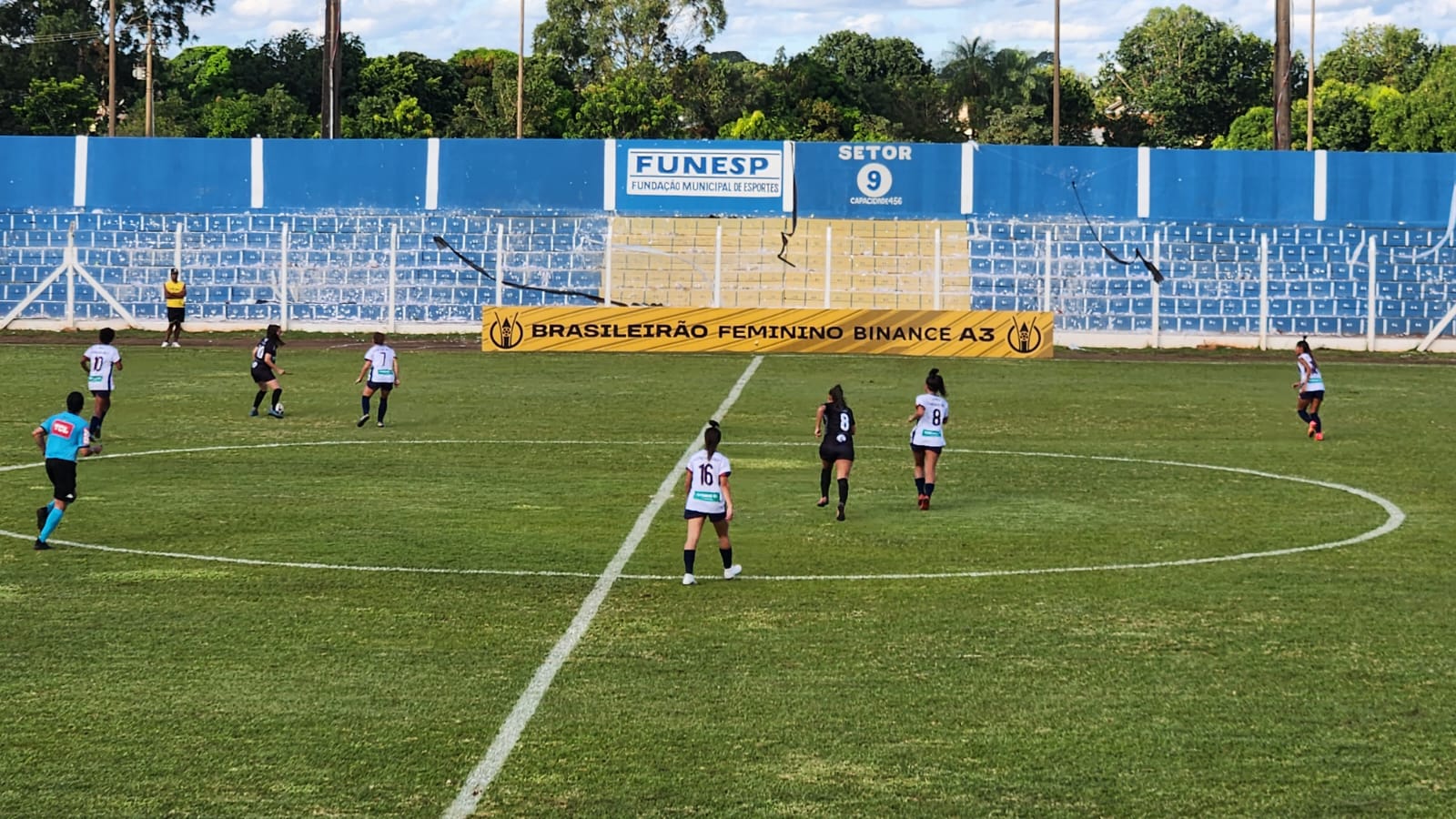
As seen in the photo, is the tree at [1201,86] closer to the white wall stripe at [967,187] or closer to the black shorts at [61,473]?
the white wall stripe at [967,187]

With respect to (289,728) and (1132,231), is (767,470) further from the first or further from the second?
(1132,231)

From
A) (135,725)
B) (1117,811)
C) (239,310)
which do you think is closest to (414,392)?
(239,310)

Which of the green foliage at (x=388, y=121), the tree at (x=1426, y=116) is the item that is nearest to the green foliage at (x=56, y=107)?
the green foliage at (x=388, y=121)

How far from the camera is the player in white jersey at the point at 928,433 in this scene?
21047 mm

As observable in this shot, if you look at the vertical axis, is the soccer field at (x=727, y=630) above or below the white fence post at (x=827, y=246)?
below

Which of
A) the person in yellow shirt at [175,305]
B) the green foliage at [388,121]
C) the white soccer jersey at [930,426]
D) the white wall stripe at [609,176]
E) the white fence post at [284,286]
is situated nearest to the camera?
the white soccer jersey at [930,426]

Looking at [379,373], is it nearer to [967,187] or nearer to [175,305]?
[175,305]

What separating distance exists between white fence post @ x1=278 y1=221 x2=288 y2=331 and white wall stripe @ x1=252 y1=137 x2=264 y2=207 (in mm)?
4258

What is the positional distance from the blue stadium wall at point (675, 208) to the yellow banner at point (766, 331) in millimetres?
7845

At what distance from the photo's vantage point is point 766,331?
45.2 metres

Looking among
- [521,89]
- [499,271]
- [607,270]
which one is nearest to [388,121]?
[521,89]

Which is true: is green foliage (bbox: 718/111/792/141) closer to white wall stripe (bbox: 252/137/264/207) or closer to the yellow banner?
white wall stripe (bbox: 252/137/264/207)

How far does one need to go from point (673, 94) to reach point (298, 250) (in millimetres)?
47173

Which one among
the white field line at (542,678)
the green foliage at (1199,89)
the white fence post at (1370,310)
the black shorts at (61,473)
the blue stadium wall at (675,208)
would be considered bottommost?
the white field line at (542,678)
